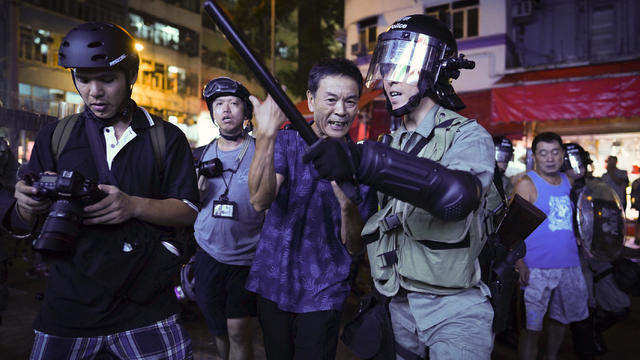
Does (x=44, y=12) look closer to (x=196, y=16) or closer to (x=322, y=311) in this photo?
(x=196, y=16)

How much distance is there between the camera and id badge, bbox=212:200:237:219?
12.1ft

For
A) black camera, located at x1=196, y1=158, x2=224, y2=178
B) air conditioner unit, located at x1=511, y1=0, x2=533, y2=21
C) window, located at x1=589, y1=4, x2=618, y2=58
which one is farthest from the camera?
air conditioner unit, located at x1=511, y1=0, x2=533, y2=21

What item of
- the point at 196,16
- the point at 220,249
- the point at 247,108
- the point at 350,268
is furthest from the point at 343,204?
the point at 196,16

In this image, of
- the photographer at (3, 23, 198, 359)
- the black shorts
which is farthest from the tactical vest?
the black shorts

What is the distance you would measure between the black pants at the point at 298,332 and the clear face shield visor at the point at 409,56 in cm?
132

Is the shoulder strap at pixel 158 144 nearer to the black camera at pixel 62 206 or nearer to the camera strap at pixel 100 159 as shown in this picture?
the camera strap at pixel 100 159

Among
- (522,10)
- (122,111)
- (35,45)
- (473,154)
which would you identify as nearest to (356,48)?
(522,10)

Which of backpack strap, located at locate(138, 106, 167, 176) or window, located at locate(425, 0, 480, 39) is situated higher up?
window, located at locate(425, 0, 480, 39)

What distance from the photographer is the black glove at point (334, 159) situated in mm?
1491

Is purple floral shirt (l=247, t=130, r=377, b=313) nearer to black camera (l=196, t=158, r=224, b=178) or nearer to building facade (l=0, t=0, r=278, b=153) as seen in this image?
black camera (l=196, t=158, r=224, b=178)

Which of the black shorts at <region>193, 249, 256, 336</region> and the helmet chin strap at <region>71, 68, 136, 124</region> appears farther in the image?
the black shorts at <region>193, 249, 256, 336</region>

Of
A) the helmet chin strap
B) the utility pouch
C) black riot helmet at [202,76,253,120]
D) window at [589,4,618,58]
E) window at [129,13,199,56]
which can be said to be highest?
window at [129,13,199,56]

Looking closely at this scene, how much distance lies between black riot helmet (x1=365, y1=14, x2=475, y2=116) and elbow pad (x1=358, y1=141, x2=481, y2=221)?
630 millimetres

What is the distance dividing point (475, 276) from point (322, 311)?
3.06 ft
